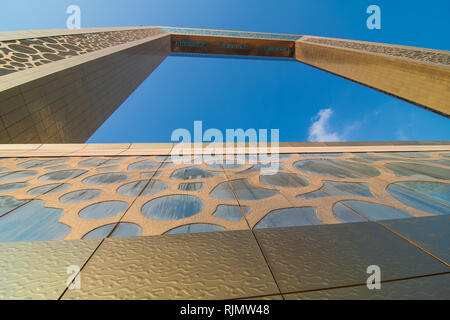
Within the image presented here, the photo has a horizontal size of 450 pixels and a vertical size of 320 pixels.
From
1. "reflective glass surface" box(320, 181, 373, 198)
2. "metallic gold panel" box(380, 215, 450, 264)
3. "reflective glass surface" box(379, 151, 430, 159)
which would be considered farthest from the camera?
"reflective glass surface" box(379, 151, 430, 159)

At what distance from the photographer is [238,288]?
1.20 metres

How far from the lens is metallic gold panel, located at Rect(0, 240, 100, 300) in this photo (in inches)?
44.9

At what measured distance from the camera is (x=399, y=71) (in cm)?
1176

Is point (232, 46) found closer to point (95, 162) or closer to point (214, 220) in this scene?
point (95, 162)

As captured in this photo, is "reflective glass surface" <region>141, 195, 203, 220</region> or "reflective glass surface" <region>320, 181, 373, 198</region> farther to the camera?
"reflective glass surface" <region>320, 181, 373, 198</region>

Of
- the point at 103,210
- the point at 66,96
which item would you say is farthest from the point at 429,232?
the point at 66,96

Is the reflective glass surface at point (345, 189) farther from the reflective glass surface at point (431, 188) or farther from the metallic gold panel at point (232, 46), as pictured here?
the metallic gold panel at point (232, 46)

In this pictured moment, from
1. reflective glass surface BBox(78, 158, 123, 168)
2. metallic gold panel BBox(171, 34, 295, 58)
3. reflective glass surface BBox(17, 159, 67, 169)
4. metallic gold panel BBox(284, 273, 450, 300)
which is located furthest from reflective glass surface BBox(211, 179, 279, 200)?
metallic gold panel BBox(171, 34, 295, 58)

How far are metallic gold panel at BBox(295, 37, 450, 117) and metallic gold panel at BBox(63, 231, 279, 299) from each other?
13847 mm

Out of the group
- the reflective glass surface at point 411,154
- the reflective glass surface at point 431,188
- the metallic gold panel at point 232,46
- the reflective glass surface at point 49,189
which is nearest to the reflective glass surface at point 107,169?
the reflective glass surface at point 49,189

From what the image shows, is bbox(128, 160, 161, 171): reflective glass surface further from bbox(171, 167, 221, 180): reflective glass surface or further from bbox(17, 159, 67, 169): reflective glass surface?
bbox(17, 159, 67, 169): reflective glass surface

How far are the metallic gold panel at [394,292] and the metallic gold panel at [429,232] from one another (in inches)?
16.4

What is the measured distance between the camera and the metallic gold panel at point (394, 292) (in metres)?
1.13
